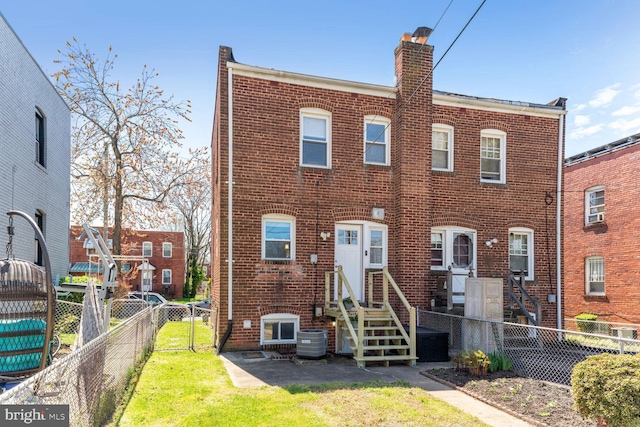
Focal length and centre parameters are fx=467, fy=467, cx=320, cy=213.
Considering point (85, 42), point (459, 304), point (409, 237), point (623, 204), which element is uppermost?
point (85, 42)

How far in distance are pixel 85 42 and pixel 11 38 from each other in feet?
33.8

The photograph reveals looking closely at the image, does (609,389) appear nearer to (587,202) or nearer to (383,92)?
(383,92)

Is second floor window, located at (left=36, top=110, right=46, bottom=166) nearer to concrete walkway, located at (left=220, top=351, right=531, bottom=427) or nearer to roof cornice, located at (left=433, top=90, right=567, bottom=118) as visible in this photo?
concrete walkway, located at (left=220, top=351, right=531, bottom=427)

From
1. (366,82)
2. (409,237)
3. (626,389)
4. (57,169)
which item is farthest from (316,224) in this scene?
(57,169)

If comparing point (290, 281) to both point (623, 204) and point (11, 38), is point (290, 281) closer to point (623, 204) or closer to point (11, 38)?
point (11, 38)

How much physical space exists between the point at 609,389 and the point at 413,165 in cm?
813

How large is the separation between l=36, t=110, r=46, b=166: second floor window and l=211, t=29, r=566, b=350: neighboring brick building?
822 cm

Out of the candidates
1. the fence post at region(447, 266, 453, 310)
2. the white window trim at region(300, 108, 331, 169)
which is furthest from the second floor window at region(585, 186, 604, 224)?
the white window trim at region(300, 108, 331, 169)

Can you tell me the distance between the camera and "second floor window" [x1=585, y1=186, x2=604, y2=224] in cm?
1875

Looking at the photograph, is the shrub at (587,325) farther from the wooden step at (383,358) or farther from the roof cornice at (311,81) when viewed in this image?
the roof cornice at (311,81)

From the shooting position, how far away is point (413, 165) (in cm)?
1258

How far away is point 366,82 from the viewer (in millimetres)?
12586

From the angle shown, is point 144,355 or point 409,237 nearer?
point 144,355

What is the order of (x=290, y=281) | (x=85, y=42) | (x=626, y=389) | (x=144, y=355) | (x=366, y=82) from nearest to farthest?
(x=626, y=389), (x=144, y=355), (x=290, y=281), (x=366, y=82), (x=85, y=42)
